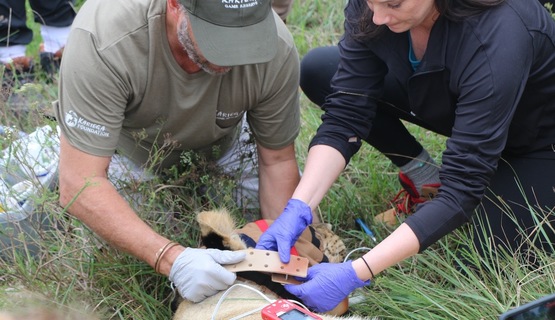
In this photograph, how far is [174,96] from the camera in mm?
3244

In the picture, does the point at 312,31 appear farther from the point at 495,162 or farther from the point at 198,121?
the point at 495,162

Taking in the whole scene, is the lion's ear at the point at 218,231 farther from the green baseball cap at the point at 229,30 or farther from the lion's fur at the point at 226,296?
the green baseball cap at the point at 229,30

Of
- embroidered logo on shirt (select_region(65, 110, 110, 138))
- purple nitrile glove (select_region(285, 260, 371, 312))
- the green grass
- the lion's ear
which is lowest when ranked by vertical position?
the green grass

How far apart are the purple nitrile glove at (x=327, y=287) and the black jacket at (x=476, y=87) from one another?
29 cm

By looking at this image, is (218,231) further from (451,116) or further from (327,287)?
(451,116)

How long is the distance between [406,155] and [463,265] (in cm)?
96

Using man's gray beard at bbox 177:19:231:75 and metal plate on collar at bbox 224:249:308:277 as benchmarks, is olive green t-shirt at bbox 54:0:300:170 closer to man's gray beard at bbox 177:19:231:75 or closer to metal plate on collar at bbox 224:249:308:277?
man's gray beard at bbox 177:19:231:75

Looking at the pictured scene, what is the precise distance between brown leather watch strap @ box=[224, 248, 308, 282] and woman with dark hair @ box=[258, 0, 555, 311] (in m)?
0.04

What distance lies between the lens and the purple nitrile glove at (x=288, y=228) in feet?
9.73

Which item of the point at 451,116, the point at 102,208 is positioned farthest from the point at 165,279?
the point at 451,116

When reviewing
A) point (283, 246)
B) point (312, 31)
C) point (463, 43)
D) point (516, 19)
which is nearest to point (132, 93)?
point (283, 246)

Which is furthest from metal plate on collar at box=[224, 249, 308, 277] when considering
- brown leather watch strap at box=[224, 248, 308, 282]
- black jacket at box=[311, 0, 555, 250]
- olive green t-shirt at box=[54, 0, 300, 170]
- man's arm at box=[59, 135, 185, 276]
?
olive green t-shirt at box=[54, 0, 300, 170]

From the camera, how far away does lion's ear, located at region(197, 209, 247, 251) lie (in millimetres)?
2789

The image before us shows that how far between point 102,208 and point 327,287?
932mm
